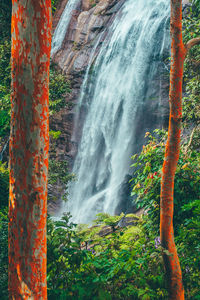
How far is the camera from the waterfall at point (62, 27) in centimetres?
1946

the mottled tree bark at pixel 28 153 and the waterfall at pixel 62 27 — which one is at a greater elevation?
the waterfall at pixel 62 27

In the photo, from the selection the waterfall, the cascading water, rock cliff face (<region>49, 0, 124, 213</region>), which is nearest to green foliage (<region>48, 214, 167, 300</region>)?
the cascading water

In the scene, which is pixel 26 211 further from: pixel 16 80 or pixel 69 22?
pixel 69 22

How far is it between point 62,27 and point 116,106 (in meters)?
9.87

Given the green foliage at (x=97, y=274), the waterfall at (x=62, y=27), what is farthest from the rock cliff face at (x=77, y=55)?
the green foliage at (x=97, y=274)

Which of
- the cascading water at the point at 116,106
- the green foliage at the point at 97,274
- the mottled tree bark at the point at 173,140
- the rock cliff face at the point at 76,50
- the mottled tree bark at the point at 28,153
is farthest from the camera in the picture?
the rock cliff face at the point at 76,50

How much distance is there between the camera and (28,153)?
2.30 metres

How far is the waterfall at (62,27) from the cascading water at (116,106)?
16.3 feet

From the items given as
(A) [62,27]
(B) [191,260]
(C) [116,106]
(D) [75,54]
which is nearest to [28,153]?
(B) [191,260]

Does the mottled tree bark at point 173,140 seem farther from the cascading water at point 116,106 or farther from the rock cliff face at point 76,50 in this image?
the rock cliff face at point 76,50

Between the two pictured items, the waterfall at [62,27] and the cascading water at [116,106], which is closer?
the cascading water at [116,106]

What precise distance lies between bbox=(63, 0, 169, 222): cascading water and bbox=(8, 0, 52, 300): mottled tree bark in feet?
30.6

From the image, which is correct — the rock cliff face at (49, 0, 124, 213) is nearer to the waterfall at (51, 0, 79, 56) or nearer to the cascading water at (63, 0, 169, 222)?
the waterfall at (51, 0, 79, 56)

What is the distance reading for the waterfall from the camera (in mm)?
19461
